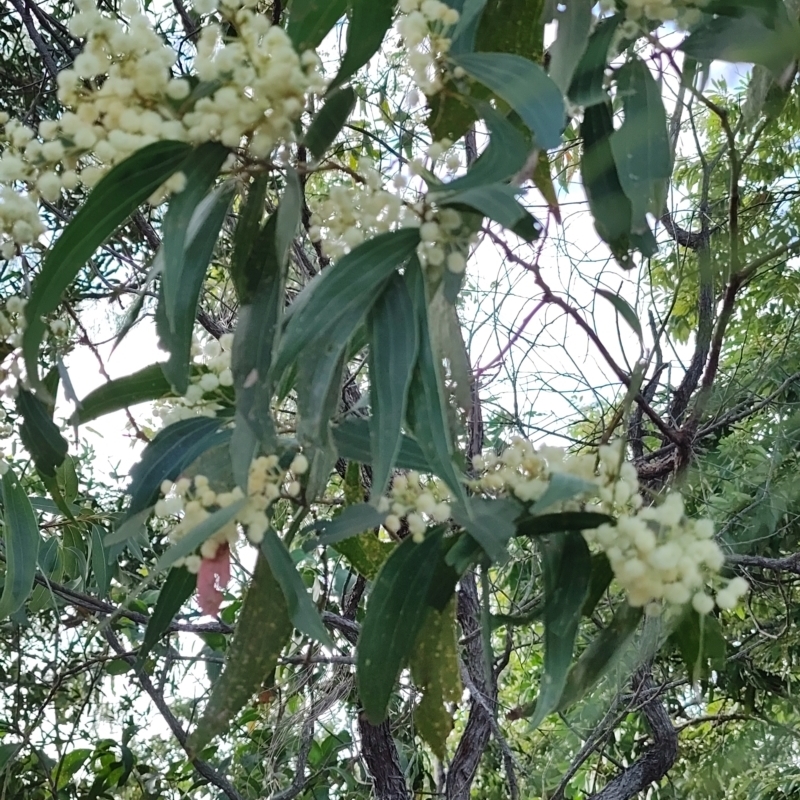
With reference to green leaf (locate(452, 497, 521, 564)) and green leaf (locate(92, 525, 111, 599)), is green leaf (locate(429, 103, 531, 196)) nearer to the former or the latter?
green leaf (locate(452, 497, 521, 564))

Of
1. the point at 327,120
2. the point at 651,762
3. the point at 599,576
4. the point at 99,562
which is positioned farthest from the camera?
the point at 651,762

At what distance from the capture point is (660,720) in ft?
4.06

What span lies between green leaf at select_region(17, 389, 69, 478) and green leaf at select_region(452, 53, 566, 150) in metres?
0.37

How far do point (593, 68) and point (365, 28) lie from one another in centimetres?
15

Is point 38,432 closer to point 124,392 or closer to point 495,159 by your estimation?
point 124,392

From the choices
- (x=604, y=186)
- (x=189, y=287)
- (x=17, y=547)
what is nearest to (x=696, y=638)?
(x=604, y=186)

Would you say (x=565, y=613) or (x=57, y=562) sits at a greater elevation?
(x=57, y=562)

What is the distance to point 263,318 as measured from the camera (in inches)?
18.3

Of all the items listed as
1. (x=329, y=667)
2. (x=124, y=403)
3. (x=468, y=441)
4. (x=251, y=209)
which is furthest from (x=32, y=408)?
(x=329, y=667)

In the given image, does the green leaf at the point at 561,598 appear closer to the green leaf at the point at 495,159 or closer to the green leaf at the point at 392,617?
the green leaf at the point at 392,617

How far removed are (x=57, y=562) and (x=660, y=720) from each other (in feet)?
2.90

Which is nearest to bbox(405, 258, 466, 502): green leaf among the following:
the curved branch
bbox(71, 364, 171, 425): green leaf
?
bbox(71, 364, 171, 425): green leaf

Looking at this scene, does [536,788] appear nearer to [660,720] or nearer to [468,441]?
[660,720]

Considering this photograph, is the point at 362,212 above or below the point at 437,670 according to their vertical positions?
above
